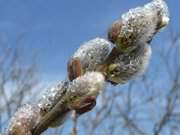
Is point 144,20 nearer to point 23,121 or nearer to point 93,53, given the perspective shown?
point 93,53

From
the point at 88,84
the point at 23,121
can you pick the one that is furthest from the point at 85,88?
the point at 23,121

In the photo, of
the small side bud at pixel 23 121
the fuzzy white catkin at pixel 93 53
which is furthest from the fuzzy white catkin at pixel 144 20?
the small side bud at pixel 23 121

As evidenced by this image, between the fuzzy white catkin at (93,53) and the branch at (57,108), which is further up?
the fuzzy white catkin at (93,53)

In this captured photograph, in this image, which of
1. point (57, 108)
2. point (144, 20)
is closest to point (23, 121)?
point (57, 108)

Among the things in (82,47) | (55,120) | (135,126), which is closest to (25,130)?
(55,120)

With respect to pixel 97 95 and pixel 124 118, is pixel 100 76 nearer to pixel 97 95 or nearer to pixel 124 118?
pixel 97 95

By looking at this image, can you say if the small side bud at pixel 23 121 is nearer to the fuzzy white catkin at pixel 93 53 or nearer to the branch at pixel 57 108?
the branch at pixel 57 108

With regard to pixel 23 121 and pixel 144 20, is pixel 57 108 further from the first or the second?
pixel 144 20

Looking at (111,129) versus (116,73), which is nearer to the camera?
(116,73)

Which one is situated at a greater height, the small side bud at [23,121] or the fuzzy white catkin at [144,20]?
the fuzzy white catkin at [144,20]

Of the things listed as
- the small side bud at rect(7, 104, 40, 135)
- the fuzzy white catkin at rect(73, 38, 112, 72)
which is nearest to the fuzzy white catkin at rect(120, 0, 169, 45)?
the fuzzy white catkin at rect(73, 38, 112, 72)

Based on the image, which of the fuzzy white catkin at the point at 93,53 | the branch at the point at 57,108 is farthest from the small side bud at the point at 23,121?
the fuzzy white catkin at the point at 93,53
